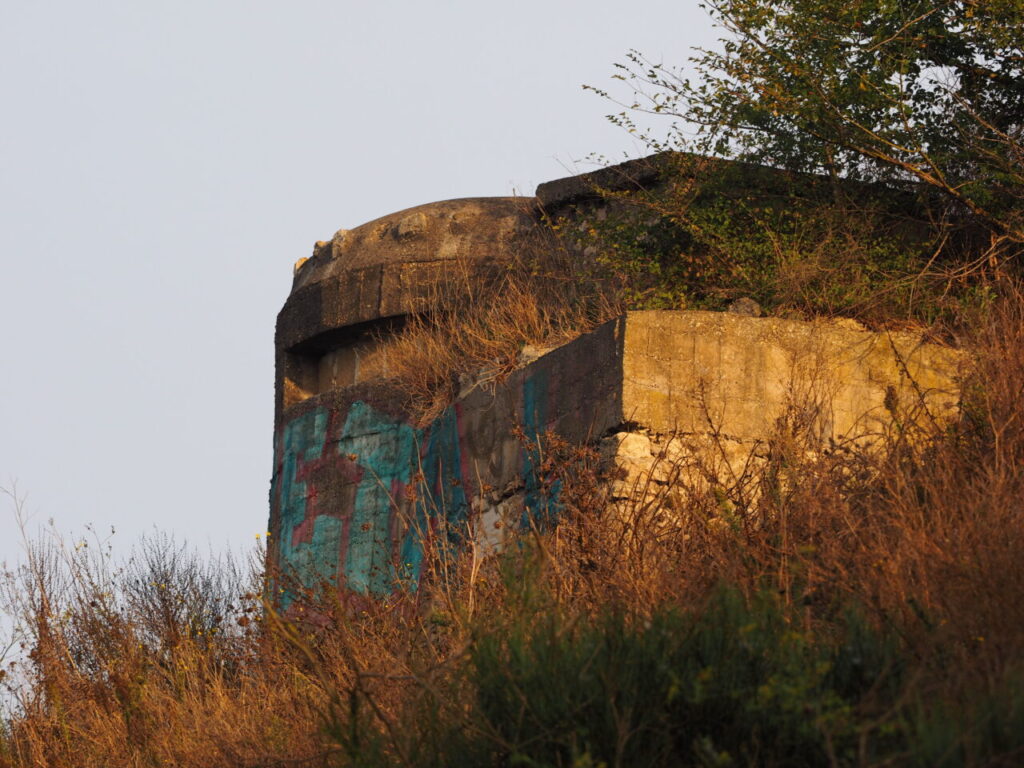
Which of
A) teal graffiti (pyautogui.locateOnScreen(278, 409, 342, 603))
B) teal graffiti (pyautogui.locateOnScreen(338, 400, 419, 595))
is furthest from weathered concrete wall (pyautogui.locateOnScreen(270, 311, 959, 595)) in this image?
teal graffiti (pyautogui.locateOnScreen(278, 409, 342, 603))

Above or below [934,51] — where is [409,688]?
below

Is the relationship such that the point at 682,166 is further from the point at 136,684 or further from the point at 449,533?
the point at 136,684

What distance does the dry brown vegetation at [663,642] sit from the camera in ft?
12.6

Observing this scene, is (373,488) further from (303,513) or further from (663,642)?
(663,642)

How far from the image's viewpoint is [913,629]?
14.0 ft

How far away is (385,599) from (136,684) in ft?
4.21

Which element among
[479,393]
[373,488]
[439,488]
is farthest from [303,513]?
[479,393]

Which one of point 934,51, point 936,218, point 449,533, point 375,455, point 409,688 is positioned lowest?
point 409,688

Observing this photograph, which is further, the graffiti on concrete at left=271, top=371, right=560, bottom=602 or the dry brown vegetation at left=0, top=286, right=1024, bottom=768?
the graffiti on concrete at left=271, top=371, right=560, bottom=602

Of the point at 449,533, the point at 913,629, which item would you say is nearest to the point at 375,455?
the point at 449,533

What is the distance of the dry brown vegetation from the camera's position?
383cm

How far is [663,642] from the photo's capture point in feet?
13.4

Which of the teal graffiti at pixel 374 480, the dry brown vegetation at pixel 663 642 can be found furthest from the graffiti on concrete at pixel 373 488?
the dry brown vegetation at pixel 663 642

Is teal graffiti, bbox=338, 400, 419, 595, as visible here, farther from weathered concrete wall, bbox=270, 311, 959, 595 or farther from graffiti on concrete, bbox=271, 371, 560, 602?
weathered concrete wall, bbox=270, 311, 959, 595
